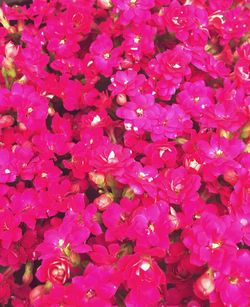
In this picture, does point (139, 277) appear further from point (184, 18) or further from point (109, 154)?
point (184, 18)

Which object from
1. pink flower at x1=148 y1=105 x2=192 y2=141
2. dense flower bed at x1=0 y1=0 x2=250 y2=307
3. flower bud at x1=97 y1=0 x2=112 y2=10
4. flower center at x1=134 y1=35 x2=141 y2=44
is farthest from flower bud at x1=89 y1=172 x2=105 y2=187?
flower bud at x1=97 y1=0 x2=112 y2=10

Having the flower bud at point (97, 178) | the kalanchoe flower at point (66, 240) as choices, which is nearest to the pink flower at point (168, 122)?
the flower bud at point (97, 178)

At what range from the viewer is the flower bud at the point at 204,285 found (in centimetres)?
70

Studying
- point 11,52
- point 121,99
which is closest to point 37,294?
point 121,99

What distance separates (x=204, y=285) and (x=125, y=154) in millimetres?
251

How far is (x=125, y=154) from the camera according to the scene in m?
0.84

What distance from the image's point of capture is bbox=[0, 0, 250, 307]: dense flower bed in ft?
2.35

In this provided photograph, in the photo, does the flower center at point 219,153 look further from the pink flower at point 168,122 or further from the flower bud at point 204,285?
the flower bud at point 204,285

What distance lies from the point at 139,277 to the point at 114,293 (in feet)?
0.13

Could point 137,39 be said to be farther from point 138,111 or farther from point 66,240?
point 66,240

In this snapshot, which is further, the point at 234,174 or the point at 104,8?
the point at 104,8

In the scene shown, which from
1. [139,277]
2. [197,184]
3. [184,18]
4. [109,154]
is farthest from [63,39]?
[139,277]

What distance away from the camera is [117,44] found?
1.11 metres

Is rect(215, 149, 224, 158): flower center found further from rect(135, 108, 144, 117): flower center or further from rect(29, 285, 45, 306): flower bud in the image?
rect(29, 285, 45, 306): flower bud
